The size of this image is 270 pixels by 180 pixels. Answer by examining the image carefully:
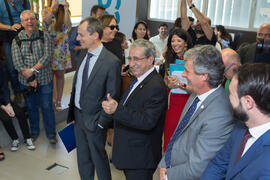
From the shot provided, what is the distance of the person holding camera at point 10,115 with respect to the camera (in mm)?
2901

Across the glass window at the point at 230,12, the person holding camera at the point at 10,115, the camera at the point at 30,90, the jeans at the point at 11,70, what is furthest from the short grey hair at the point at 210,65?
the glass window at the point at 230,12

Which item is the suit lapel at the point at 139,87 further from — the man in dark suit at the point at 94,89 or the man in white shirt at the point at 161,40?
the man in white shirt at the point at 161,40

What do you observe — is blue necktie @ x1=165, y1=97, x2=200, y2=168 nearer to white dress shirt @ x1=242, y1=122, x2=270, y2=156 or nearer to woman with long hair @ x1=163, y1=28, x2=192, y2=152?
white dress shirt @ x1=242, y1=122, x2=270, y2=156

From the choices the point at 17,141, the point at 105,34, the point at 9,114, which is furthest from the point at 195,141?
the point at 17,141

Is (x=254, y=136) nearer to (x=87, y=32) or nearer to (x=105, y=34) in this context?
(x=87, y=32)

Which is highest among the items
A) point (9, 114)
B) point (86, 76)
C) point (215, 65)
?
point (215, 65)

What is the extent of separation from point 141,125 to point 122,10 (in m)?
2.26

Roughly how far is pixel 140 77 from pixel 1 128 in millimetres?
2290

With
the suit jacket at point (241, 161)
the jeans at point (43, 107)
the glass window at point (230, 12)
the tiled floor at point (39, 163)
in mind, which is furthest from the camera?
the glass window at point (230, 12)

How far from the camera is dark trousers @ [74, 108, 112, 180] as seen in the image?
238 cm

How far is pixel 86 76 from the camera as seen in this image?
7.60ft

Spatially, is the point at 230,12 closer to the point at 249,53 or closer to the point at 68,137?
the point at 249,53

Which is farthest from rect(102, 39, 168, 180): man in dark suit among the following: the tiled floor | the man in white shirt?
the man in white shirt

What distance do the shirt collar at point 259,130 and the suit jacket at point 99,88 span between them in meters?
1.31
